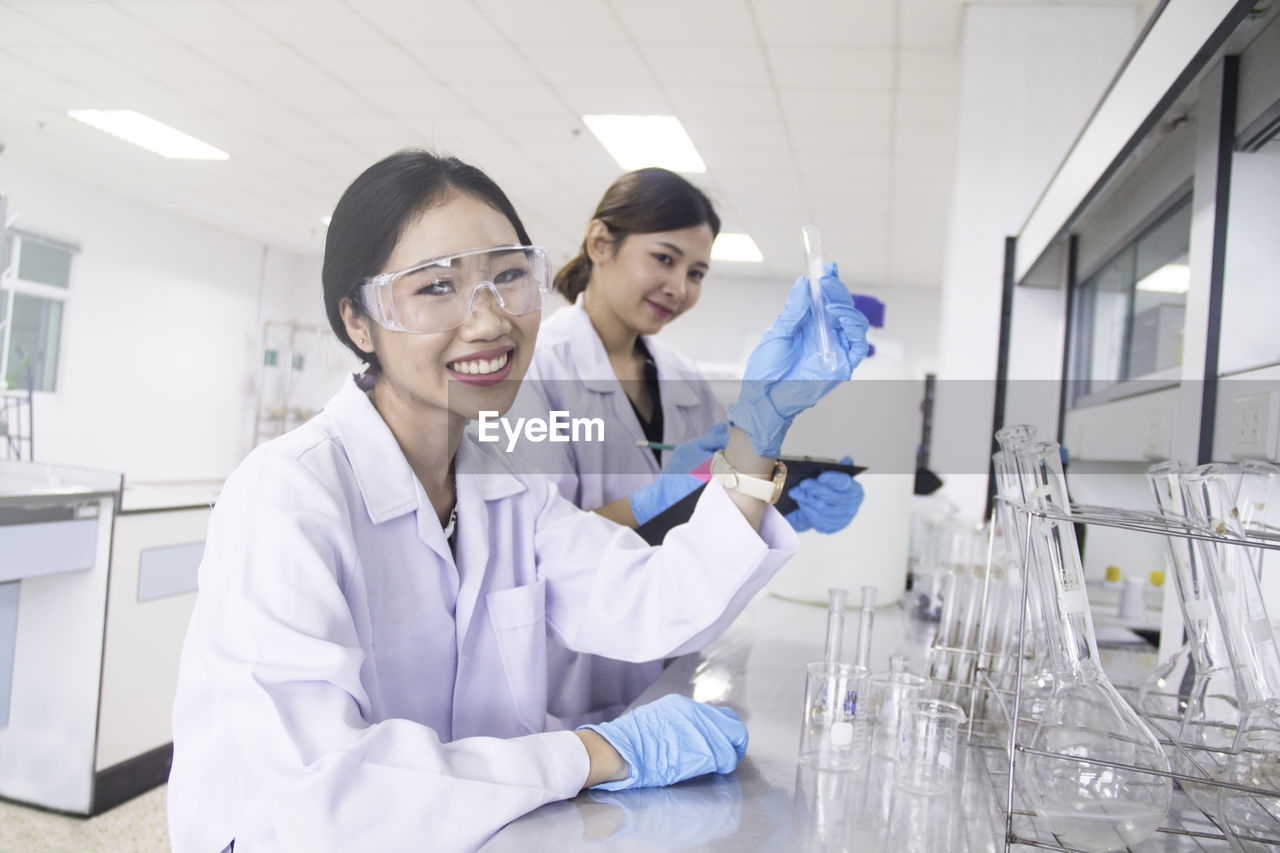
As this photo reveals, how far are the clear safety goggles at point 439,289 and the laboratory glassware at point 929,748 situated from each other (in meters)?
0.66

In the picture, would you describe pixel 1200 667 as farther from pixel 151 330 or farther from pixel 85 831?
pixel 151 330

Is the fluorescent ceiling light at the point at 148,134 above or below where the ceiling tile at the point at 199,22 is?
above

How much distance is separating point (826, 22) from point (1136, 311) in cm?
227

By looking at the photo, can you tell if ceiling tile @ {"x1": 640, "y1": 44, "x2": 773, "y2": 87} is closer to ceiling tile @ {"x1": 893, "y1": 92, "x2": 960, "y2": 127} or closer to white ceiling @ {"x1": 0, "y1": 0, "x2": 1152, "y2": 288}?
white ceiling @ {"x1": 0, "y1": 0, "x2": 1152, "y2": 288}

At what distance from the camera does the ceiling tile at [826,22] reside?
10.9 ft

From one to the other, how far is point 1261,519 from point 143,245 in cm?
877

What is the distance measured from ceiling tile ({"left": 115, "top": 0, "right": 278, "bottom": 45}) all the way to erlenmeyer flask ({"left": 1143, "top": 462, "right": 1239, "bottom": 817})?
4188 millimetres

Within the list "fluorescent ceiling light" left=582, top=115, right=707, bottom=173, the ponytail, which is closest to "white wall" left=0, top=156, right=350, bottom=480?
"fluorescent ceiling light" left=582, top=115, right=707, bottom=173

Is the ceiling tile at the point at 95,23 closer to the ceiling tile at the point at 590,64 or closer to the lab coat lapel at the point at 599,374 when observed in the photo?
the ceiling tile at the point at 590,64

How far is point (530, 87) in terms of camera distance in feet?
14.3

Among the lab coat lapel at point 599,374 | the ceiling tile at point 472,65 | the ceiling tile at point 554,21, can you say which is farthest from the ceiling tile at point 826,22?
the lab coat lapel at point 599,374

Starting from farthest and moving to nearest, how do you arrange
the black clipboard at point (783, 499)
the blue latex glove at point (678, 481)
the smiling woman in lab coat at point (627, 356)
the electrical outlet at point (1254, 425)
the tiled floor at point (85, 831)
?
the tiled floor at point (85, 831) → the smiling woman in lab coat at point (627, 356) → the blue latex glove at point (678, 481) → the black clipboard at point (783, 499) → the electrical outlet at point (1254, 425)

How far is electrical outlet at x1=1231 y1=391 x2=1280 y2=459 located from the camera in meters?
0.82

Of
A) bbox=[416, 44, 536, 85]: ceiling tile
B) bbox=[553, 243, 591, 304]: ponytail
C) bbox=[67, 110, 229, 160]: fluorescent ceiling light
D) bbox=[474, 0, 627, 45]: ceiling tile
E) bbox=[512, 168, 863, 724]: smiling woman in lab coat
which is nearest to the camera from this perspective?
bbox=[512, 168, 863, 724]: smiling woman in lab coat
